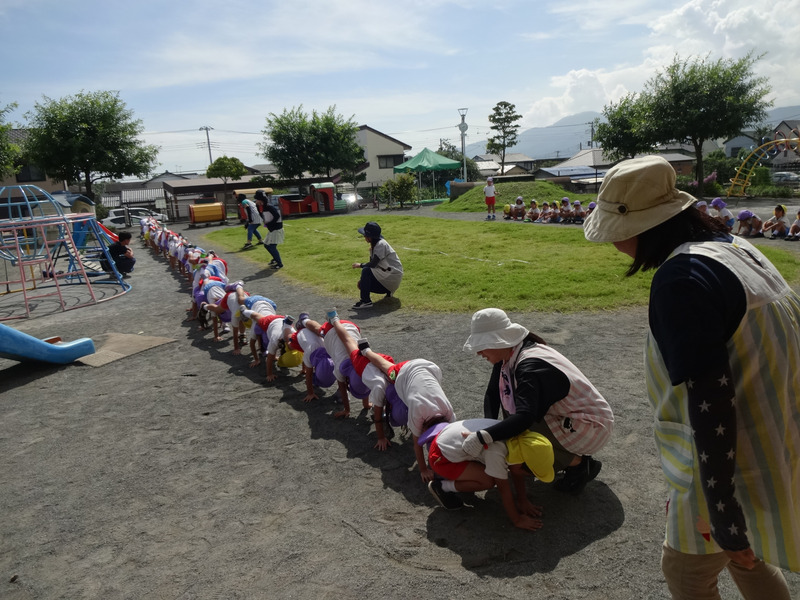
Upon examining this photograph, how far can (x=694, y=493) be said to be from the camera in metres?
1.76

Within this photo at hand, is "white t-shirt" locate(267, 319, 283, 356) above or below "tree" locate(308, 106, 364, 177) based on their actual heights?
below

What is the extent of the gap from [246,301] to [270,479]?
3567 mm

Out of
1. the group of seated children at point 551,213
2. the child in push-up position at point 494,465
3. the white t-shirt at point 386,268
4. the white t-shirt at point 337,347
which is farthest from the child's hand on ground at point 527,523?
the group of seated children at point 551,213

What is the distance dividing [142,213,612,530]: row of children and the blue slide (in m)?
2.33

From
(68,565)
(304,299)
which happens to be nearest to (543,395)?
(68,565)

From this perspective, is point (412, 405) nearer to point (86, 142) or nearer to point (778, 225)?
point (778, 225)

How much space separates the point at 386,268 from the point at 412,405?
6.05m

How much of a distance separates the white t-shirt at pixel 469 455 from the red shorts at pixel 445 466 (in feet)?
0.15

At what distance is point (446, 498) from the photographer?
362 centimetres

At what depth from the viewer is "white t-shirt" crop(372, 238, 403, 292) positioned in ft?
32.3

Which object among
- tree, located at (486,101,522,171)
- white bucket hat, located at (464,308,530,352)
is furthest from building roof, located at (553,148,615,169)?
white bucket hat, located at (464,308,530,352)

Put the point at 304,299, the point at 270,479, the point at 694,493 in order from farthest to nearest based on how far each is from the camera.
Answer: the point at 304,299 < the point at 270,479 < the point at 694,493

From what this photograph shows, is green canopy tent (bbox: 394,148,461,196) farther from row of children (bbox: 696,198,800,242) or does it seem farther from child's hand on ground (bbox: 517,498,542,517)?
child's hand on ground (bbox: 517,498,542,517)

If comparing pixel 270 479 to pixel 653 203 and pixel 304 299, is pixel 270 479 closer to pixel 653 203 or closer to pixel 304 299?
pixel 653 203
